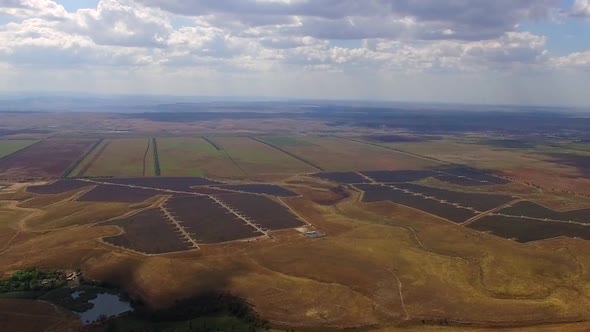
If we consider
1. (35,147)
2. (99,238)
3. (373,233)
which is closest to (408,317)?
(373,233)

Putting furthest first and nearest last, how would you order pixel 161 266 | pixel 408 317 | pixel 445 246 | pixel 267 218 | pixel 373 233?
pixel 267 218 → pixel 373 233 → pixel 445 246 → pixel 161 266 → pixel 408 317

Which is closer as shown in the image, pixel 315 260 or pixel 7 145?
pixel 315 260

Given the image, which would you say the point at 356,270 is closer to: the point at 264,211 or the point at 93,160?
the point at 264,211

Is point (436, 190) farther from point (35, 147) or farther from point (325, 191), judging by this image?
point (35, 147)

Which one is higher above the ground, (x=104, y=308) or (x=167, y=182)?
(x=167, y=182)

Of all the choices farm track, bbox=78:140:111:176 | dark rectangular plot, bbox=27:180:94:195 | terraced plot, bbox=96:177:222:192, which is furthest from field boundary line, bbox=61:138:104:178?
terraced plot, bbox=96:177:222:192

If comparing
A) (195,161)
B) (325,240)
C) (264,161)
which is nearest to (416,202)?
(325,240)

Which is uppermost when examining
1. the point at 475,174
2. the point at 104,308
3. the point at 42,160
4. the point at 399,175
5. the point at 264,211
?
the point at 475,174
